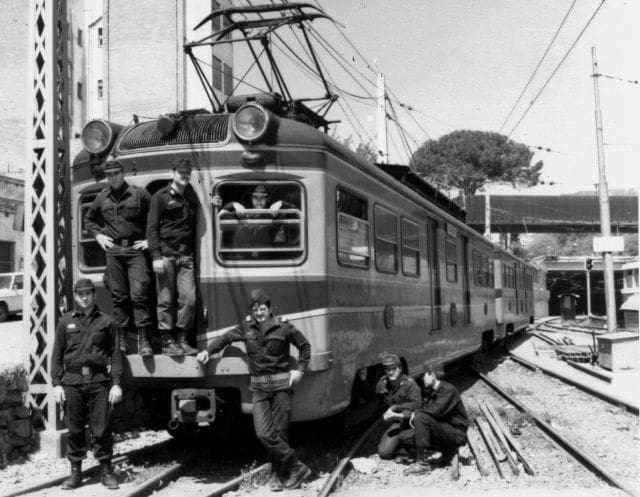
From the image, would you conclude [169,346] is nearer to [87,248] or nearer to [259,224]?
[259,224]

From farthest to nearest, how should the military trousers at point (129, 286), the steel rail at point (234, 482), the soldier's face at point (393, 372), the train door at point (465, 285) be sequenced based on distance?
the train door at point (465, 285) → the soldier's face at point (393, 372) → the military trousers at point (129, 286) → the steel rail at point (234, 482)

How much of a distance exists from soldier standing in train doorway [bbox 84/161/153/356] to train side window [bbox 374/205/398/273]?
103 inches

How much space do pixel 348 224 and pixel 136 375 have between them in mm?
2460

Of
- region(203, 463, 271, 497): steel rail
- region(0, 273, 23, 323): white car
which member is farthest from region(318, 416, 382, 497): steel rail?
region(0, 273, 23, 323): white car

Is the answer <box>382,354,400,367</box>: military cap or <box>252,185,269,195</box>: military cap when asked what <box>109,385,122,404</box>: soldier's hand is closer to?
<box>252,185,269,195</box>: military cap

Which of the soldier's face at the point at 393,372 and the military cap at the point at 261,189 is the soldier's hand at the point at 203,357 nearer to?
the military cap at the point at 261,189

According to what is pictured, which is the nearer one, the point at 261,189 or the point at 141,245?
the point at 141,245

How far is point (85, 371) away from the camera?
638 centimetres

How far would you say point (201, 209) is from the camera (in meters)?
6.71

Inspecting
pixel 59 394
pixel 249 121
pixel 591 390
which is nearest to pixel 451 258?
pixel 591 390

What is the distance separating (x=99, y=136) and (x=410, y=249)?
4135mm

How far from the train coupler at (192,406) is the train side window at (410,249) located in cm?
348

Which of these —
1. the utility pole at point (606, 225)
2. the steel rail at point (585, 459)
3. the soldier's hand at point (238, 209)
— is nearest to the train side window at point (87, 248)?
the soldier's hand at point (238, 209)

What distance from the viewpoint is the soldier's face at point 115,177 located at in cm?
657
